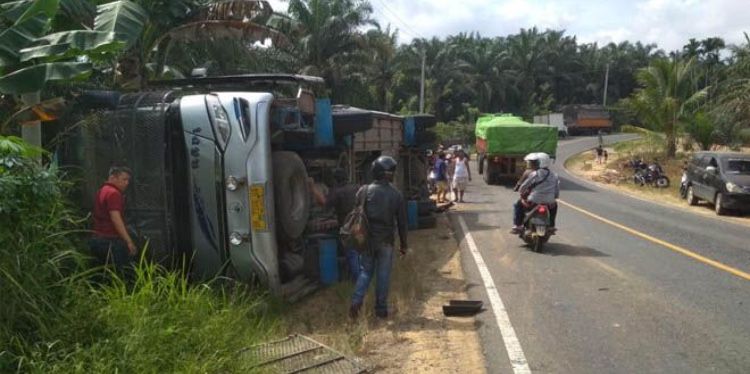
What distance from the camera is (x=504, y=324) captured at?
22.8 ft

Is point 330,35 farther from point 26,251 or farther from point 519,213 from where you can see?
point 26,251

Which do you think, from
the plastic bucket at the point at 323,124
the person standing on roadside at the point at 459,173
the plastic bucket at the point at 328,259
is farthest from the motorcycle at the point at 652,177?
the plastic bucket at the point at 328,259

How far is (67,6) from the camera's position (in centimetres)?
866

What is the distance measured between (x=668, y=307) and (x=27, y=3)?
717 cm

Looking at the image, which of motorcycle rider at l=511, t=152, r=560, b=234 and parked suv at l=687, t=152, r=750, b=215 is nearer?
motorcycle rider at l=511, t=152, r=560, b=234

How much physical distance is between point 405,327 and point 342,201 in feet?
7.96

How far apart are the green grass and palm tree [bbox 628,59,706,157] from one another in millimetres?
32705

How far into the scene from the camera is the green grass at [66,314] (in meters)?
4.25

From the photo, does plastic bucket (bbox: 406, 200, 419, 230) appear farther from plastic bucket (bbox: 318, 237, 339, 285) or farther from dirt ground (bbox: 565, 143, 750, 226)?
dirt ground (bbox: 565, 143, 750, 226)

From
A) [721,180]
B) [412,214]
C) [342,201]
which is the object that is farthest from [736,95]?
[342,201]

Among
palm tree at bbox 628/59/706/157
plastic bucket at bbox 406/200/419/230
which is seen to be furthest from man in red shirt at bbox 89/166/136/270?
palm tree at bbox 628/59/706/157

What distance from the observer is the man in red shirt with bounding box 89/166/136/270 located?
673 centimetres

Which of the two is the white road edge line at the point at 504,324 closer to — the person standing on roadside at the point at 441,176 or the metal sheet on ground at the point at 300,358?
the metal sheet on ground at the point at 300,358

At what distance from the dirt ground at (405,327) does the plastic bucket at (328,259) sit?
152 mm
